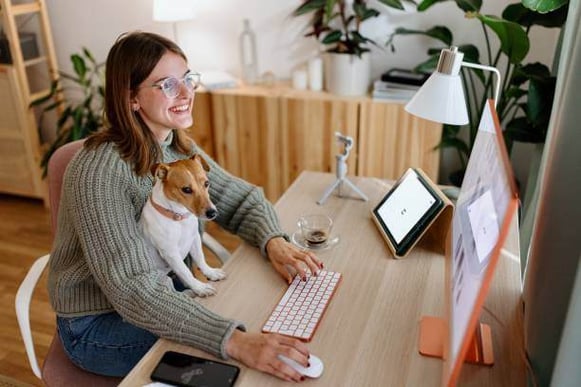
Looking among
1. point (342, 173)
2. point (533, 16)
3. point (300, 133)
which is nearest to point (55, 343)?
point (342, 173)

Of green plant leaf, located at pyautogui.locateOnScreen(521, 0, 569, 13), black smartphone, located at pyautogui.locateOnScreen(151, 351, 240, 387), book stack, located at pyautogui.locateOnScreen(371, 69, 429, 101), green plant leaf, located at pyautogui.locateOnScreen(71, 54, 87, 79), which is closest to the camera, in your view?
black smartphone, located at pyautogui.locateOnScreen(151, 351, 240, 387)

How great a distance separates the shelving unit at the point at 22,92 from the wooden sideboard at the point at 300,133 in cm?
109

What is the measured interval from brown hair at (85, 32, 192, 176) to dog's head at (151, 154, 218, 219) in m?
0.10

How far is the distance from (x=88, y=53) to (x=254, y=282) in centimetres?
225

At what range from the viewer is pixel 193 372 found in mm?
1087

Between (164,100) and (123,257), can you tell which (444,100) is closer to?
(164,100)

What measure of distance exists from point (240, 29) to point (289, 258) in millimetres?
1893

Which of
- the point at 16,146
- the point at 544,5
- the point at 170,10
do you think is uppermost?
the point at 544,5

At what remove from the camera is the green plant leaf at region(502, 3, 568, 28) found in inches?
78.1

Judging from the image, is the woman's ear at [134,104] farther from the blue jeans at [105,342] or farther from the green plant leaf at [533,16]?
the green plant leaf at [533,16]

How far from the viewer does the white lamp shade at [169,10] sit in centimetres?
273

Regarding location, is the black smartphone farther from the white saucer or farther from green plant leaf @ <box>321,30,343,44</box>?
green plant leaf @ <box>321,30,343,44</box>

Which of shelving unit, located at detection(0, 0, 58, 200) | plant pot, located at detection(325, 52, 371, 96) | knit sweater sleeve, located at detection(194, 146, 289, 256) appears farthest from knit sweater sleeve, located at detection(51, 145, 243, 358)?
shelving unit, located at detection(0, 0, 58, 200)

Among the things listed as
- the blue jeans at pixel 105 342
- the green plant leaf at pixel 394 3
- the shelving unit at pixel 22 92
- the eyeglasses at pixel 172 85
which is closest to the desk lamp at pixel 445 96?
the eyeglasses at pixel 172 85
